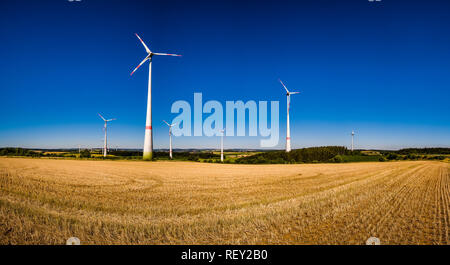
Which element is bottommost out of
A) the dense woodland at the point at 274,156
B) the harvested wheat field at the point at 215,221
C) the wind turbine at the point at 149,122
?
the dense woodland at the point at 274,156

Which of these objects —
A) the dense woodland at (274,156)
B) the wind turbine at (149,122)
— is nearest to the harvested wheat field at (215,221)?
the wind turbine at (149,122)

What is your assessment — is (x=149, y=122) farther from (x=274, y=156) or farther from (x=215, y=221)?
(x=274, y=156)

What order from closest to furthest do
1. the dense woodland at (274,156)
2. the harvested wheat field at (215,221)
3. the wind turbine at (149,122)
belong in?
Answer: the harvested wheat field at (215,221)
the wind turbine at (149,122)
the dense woodland at (274,156)

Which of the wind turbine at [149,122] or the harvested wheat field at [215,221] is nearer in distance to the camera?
the harvested wheat field at [215,221]

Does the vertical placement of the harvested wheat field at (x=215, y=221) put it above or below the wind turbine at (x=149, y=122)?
below

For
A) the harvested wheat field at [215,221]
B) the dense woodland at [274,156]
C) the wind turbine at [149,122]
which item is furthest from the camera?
the dense woodland at [274,156]

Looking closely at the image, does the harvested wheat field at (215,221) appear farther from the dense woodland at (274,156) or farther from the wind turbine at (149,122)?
the dense woodland at (274,156)

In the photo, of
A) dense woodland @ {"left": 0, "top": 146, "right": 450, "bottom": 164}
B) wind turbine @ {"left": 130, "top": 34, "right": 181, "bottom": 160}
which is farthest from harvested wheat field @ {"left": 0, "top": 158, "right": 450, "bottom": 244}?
dense woodland @ {"left": 0, "top": 146, "right": 450, "bottom": 164}

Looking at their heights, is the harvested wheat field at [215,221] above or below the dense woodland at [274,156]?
above

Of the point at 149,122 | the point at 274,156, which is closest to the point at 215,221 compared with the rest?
the point at 149,122

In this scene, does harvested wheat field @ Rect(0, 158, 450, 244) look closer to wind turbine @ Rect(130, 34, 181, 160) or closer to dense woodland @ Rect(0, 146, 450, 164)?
wind turbine @ Rect(130, 34, 181, 160)
